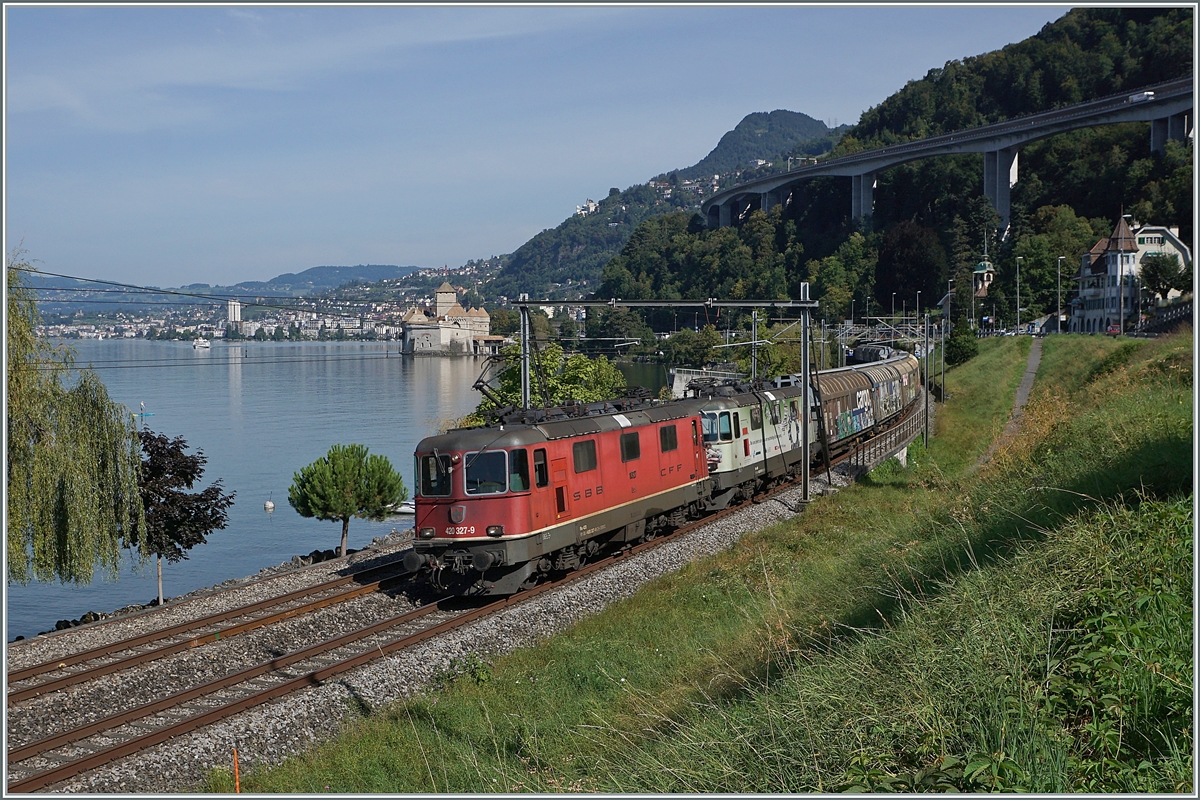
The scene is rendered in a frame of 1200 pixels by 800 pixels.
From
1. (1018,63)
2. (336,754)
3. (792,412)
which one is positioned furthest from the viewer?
(1018,63)

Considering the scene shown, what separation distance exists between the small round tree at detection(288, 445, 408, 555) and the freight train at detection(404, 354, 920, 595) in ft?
33.3

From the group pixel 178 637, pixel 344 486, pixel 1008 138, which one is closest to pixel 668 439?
pixel 178 637

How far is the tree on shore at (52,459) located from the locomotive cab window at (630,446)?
10242 millimetres

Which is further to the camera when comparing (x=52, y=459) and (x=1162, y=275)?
(x=1162, y=275)

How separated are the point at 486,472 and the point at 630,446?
13.7 ft

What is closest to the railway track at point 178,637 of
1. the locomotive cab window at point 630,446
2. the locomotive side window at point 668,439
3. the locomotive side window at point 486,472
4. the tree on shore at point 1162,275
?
the locomotive side window at point 486,472

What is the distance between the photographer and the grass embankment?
247 inches

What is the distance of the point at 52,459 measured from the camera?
19.4 meters

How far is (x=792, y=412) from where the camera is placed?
3030 centimetres

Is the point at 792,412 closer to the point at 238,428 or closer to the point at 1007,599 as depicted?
the point at 1007,599

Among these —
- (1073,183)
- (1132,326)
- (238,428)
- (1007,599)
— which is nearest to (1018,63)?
(1073,183)

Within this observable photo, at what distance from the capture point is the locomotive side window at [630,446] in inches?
792

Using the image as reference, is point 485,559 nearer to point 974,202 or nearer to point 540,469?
point 540,469

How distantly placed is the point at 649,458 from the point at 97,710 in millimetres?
11474
